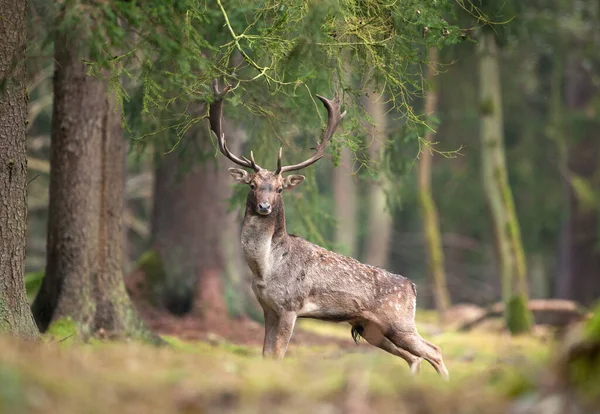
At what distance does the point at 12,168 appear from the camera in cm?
852

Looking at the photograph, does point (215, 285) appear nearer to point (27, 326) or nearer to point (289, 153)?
point (289, 153)

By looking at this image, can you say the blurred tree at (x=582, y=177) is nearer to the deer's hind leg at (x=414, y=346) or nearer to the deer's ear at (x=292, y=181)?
the deer's hind leg at (x=414, y=346)

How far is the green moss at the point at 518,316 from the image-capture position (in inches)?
641

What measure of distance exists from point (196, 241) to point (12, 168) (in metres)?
7.06

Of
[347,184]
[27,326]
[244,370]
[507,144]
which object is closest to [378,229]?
[347,184]

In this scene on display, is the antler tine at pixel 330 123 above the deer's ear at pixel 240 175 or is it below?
above

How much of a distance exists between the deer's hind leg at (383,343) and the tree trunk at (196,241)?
17.1 ft

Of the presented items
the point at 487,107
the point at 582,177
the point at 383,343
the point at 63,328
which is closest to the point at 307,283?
the point at 383,343

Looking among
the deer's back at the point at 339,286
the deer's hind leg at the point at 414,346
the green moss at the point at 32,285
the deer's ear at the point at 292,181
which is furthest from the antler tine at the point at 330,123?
the green moss at the point at 32,285

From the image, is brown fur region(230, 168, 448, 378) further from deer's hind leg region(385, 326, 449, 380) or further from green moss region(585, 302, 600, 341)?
green moss region(585, 302, 600, 341)

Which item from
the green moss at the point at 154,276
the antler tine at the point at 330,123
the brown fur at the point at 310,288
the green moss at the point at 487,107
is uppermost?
the green moss at the point at 487,107

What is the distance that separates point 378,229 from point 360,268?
1742cm

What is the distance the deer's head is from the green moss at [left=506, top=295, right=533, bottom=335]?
760 cm

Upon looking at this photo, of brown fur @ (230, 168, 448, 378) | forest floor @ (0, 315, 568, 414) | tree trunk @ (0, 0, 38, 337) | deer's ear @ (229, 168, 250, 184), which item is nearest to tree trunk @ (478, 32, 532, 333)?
brown fur @ (230, 168, 448, 378)
